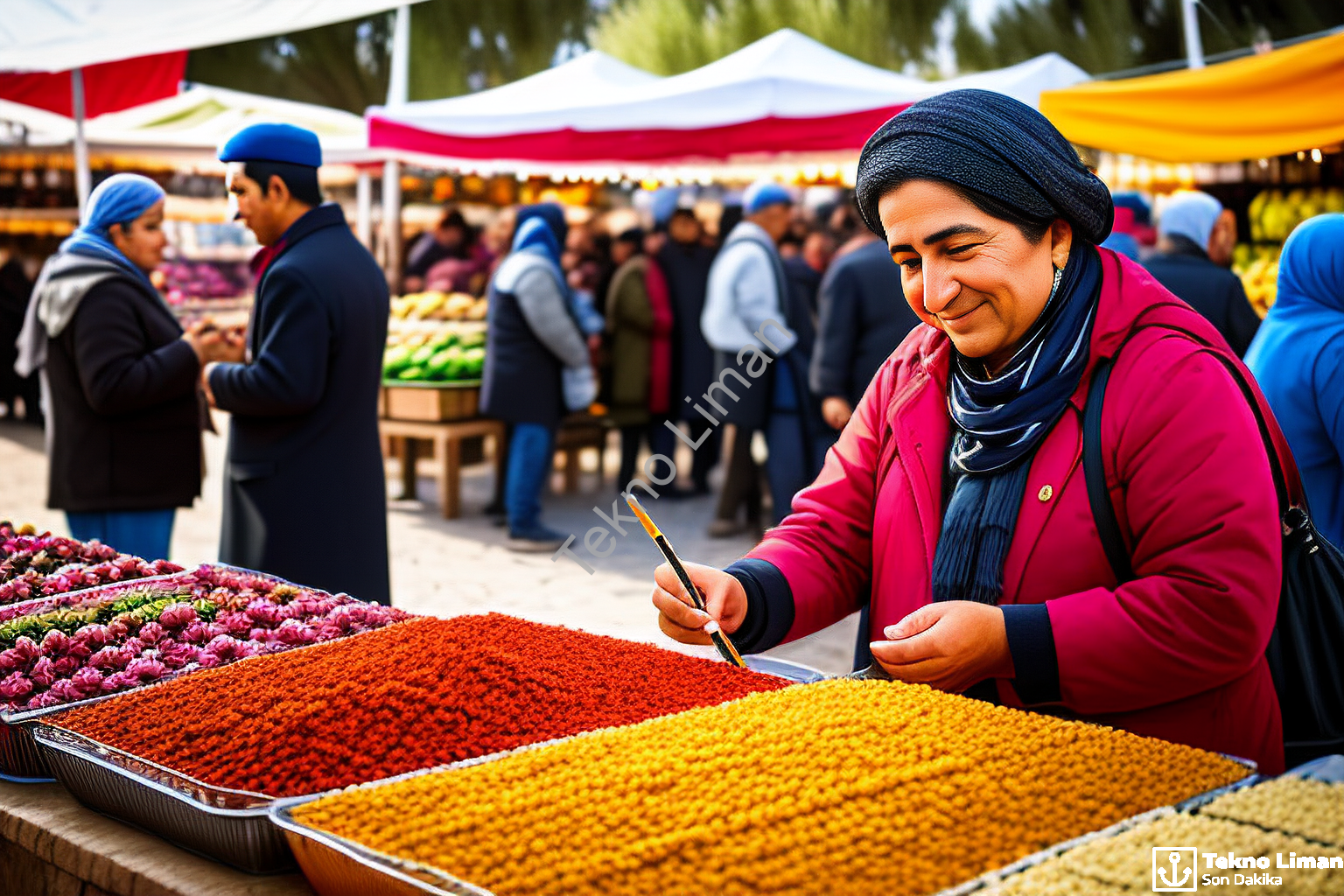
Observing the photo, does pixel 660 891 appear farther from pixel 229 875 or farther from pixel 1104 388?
pixel 1104 388

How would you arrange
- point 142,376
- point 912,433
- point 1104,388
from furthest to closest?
point 142,376, point 912,433, point 1104,388

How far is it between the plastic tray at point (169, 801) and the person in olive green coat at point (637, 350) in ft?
24.6

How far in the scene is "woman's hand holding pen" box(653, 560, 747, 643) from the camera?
1.92 m

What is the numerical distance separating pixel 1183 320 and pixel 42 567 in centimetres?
224

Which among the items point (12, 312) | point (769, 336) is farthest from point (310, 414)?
point (12, 312)

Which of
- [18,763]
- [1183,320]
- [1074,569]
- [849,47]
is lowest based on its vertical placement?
[18,763]

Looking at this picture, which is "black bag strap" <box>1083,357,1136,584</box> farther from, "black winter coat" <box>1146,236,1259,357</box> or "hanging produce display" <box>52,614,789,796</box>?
"black winter coat" <box>1146,236,1259,357</box>

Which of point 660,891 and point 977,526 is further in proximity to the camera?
point 977,526

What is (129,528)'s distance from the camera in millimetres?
4391

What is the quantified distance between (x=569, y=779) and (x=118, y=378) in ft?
10.5

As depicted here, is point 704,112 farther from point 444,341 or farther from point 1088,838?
point 1088,838

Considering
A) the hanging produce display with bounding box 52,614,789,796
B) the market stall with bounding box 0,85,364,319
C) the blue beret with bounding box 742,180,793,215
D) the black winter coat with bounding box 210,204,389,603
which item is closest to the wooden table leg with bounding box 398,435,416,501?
the market stall with bounding box 0,85,364,319

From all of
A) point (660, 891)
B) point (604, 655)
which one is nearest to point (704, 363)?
point (604, 655)

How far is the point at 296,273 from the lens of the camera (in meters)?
3.75
